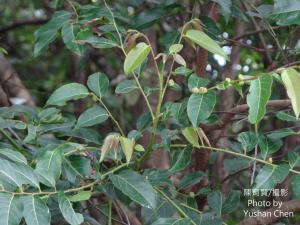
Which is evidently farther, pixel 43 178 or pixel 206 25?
pixel 206 25

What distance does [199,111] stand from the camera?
88cm

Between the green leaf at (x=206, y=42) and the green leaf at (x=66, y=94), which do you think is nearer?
the green leaf at (x=206, y=42)

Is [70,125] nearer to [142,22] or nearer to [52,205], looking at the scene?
[52,205]

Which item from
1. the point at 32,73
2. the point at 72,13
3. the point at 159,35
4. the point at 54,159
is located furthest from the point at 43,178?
the point at 32,73

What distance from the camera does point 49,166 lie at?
36.4 inches

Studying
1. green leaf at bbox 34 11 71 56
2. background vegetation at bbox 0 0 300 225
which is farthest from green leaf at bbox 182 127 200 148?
green leaf at bbox 34 11 71 56

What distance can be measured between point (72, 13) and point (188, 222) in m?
0.59

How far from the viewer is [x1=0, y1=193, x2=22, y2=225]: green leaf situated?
0.80m

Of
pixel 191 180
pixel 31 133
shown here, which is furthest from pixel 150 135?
pixel 31 133

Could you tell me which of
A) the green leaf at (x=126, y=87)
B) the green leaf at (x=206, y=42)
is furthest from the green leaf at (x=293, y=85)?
Result: the green leaf at (x=126, y=87)

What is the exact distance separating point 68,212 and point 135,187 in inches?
5.2

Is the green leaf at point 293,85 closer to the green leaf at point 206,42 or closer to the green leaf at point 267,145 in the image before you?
the green leaf at point 206,42

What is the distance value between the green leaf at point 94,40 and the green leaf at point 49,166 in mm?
224

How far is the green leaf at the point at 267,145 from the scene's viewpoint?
1.02 meters
